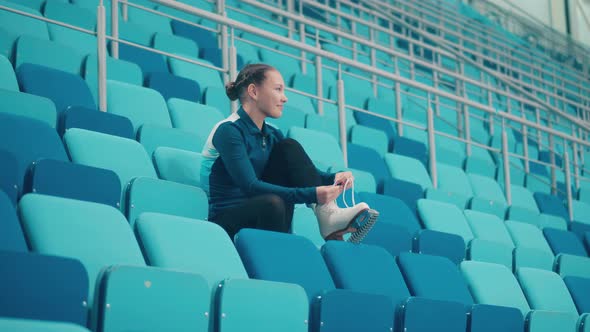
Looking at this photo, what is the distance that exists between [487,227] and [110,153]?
891 millimetres

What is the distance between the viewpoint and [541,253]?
5.56 ft

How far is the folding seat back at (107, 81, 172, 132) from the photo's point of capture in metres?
1.35

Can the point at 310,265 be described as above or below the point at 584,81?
below

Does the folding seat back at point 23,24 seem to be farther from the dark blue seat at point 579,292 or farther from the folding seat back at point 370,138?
the dark blue seat at point 579,292

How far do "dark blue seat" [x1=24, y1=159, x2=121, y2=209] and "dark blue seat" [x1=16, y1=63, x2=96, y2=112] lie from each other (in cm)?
28

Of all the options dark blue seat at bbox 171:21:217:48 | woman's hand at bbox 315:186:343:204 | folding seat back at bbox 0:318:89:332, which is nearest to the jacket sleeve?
woman's hand at bbox 315:186:343:204

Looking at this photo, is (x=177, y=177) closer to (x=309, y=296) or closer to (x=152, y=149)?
(x=152, y=149)

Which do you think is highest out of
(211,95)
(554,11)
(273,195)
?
(554,11)

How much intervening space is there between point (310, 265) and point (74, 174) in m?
0.29

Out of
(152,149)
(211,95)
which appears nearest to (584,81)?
(211,95)

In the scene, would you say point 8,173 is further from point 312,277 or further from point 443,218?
→ point 443,218

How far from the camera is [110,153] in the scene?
111 centimetres

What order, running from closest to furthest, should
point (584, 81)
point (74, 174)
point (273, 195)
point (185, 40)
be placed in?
point (74, 174) → point (273, 195) → point (185, 40) → point (584, 81)

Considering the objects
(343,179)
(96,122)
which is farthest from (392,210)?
(96,122)
